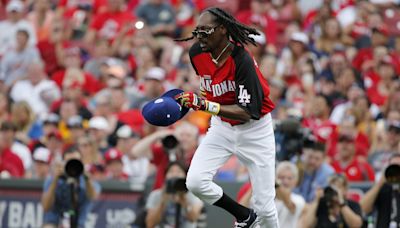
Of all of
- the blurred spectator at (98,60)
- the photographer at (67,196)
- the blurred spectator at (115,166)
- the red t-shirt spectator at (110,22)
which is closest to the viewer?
the photographer at (67,196)

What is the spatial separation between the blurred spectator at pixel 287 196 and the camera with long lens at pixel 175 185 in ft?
2.02

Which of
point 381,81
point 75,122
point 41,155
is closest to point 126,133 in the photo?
point 75,122

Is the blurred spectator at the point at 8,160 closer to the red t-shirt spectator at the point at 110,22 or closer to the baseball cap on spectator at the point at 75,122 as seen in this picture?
the baseball cap on spectator at the point at 75,122

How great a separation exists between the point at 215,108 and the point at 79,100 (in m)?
7.66

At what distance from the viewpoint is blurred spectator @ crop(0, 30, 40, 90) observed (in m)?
18.9

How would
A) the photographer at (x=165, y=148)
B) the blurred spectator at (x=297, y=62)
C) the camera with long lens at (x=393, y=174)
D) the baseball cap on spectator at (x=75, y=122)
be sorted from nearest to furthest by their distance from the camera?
the camera with long lens at (x=393, y=174), the photographer at (x=165, y=148), the baseball cap on spectator at (x=75, y=122), the blurred spectator at (x=297, y=62)

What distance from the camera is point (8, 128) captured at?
625 inches

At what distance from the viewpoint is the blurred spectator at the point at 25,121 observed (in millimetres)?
17094

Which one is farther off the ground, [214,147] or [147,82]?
[147,82]

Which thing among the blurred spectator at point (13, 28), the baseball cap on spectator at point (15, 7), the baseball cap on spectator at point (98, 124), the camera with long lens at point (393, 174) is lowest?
the camera with long lens at point (393, 174)

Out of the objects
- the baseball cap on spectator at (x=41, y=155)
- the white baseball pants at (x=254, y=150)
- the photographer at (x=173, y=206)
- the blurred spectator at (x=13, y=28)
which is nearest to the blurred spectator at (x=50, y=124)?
the baseball cap on spectator at (x=41, y=155)

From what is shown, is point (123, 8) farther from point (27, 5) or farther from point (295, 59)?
point (295, 59)

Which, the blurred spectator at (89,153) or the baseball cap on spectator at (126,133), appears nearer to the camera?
the blurred spectator at (89,153)

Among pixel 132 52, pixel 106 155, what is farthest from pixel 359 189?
pixel 132 52
